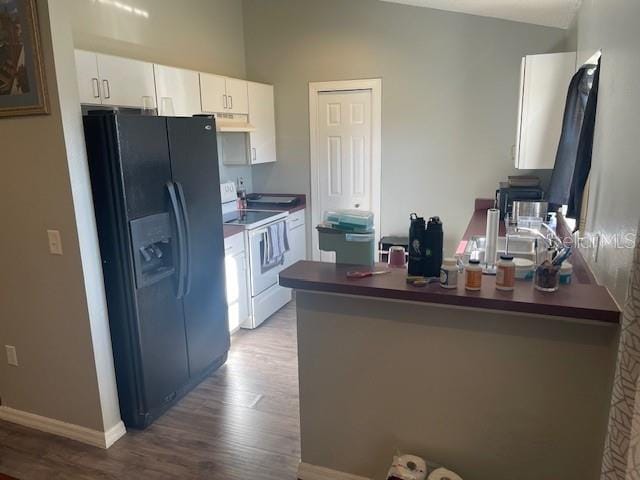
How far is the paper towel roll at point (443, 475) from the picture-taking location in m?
1.79

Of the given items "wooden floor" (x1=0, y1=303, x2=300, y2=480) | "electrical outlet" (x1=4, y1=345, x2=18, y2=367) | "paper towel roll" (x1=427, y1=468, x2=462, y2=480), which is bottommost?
Result: "wooden floor" (x1=0, y1=303, x2=300, y2=480)

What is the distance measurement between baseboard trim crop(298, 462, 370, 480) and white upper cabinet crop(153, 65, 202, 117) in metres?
2.47

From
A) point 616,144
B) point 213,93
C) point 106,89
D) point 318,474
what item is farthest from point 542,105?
point 106,89

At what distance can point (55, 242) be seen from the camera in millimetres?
2369

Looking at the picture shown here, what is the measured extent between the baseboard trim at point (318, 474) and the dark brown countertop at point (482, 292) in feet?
2.94

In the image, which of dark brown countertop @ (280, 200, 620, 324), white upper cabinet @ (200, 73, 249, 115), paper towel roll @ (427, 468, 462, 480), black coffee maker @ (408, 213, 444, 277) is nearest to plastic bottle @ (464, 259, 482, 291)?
dark brown countertop @ (280, 200, 620, 324)

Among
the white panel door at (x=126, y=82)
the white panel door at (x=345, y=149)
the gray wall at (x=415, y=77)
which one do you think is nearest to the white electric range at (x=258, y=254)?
the white panel door at (x=345, y=149)

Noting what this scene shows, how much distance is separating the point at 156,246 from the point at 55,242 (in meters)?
0.51

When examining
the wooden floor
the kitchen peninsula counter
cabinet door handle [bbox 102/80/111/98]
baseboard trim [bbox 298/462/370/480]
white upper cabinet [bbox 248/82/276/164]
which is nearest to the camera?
the kitchen peninsula counter

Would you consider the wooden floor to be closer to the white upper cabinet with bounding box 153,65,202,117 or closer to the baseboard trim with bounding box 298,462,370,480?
the baseboard trim with bounding box 298,462,370,480

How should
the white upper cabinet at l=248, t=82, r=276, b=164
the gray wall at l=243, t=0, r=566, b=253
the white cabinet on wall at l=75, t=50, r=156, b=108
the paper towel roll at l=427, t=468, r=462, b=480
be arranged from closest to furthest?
the paper towel roll at l=427, t=468, r=462, b=480 → the white cabinet on wall at l=75, t=50, r=156, b=108 → the gray wall at l=243, t=0, r=566, b=253 → the white upper cabinet at l=248, t=82, r=276, b=164

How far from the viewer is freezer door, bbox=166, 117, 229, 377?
2.81m

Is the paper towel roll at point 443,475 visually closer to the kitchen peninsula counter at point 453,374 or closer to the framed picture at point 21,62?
the kitchen peninsula counter at point 453,374

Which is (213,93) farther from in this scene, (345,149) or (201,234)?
(201,234)
